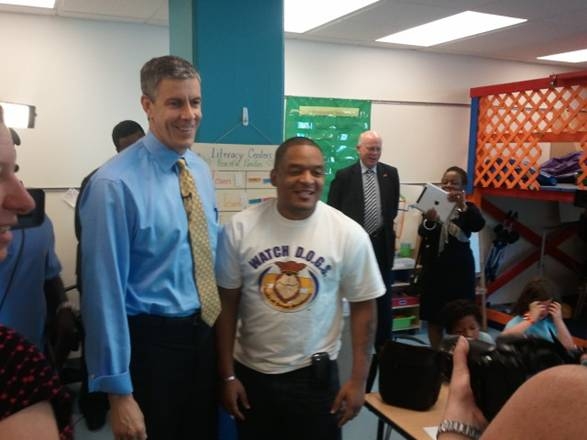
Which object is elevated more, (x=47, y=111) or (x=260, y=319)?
(x=47, y=111)

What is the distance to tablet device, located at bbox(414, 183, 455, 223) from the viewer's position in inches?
145

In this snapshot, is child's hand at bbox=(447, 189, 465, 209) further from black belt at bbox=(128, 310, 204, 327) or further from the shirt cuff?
the shirt cuff

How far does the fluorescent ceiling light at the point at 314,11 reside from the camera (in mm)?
3334

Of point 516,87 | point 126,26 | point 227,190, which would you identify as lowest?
point 227,190

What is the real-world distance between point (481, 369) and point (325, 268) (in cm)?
76

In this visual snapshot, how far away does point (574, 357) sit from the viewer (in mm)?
937

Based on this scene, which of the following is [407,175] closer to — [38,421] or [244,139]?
[244,139]

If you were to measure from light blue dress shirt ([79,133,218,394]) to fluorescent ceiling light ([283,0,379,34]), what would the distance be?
2186 millimetres

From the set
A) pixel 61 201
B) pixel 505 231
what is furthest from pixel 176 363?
pixel 505 231

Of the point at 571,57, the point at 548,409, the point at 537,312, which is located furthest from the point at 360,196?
the point at 571,57

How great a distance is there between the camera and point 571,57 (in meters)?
5.15

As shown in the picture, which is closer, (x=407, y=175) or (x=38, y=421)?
(x=38, y=421)

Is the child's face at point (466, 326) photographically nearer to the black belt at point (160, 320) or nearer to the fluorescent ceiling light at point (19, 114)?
the black belt at point (160, 320)

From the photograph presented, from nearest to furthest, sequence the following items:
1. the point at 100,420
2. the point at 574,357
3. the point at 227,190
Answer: the point at 574,357 < the point at 227,190 < the point at 100,420
